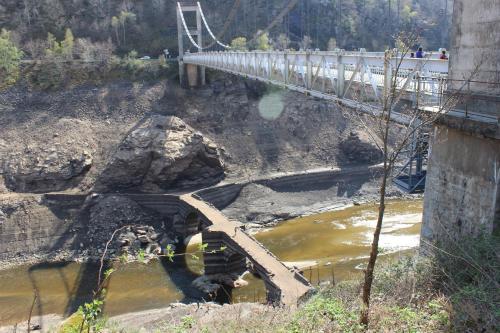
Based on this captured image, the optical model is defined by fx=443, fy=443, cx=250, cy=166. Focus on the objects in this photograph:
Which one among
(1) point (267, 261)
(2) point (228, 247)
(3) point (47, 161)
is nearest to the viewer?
(1) point (267, 261)

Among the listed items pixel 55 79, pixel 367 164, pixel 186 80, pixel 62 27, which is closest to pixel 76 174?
pixel 55 79

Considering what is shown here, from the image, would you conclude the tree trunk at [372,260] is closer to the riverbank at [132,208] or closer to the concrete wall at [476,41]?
the concrete wall at [476,41]

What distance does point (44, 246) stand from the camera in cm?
2219

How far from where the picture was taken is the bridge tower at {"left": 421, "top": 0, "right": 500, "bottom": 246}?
7719 mm

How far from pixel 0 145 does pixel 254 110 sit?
54.4 ft

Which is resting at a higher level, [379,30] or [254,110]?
[379,30]

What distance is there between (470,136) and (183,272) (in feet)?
47.1

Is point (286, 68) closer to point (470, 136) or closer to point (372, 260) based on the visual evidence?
point (470, 136)

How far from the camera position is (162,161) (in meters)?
25.6

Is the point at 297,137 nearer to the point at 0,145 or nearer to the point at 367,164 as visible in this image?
the point at 367,164

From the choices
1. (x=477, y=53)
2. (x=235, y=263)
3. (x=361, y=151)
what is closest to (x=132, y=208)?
(x=235, y=263)

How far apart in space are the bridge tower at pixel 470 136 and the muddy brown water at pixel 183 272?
821cm

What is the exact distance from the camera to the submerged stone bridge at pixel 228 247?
14.0 m

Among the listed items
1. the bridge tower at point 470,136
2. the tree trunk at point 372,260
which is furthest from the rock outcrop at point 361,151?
the tree trunk at point 372,260
